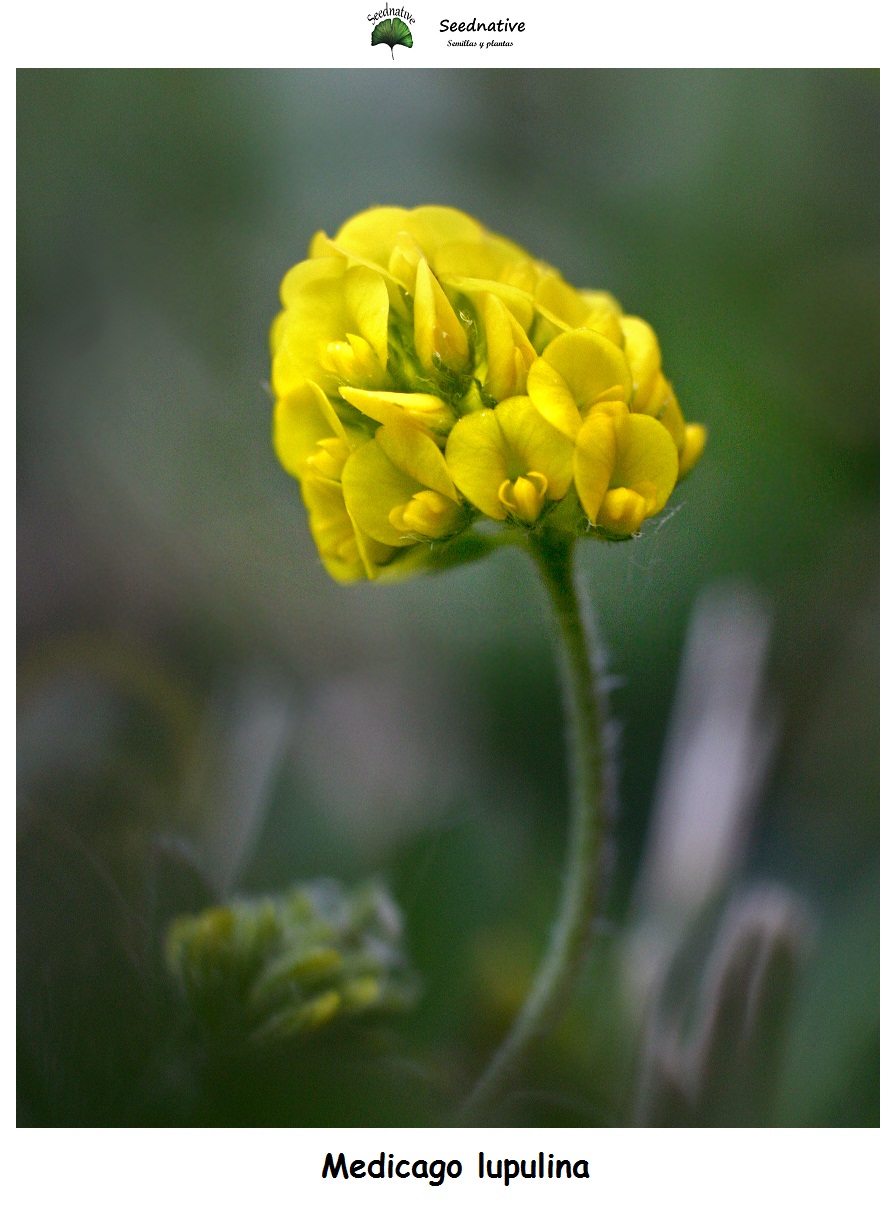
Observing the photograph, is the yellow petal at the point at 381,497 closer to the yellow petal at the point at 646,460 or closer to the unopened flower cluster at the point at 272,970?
the yellow petal at the point at 646,460

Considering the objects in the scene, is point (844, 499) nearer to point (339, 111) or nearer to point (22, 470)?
point (339, 111)

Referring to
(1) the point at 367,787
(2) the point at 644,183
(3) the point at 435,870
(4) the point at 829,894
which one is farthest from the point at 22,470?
(4) the point at 829,894

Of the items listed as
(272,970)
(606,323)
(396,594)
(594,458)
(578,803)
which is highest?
(606,323)
